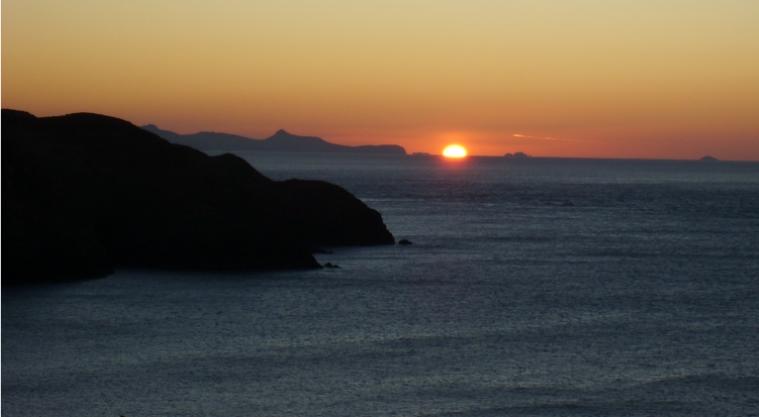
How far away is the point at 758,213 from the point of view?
544 ft

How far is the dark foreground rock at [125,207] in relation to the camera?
2630 inches

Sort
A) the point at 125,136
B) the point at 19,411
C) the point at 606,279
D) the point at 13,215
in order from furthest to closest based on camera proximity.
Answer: the point at 125,136, the point at 606,279, the point at 13,215, the point at 19,411

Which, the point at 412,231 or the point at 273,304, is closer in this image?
the point at 273,304

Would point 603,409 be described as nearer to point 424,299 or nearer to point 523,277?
point 424,299

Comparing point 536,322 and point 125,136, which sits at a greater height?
point 125,136

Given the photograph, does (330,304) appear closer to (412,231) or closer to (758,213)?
(412,231)

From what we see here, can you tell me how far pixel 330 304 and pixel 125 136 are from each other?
35.5m

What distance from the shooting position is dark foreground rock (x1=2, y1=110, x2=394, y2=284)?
66812mm

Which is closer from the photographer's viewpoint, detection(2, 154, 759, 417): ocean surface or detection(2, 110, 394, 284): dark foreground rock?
detection(2, 154, 759, 417): ocean surface

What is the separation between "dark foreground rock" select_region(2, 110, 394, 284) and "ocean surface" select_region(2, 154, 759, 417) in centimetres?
284

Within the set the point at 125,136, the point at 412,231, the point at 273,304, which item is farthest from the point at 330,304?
the point at 412,231

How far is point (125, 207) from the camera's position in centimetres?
7881

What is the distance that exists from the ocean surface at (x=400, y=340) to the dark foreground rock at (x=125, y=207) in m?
2.84

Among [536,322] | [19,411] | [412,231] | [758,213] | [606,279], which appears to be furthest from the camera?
[758,213]
